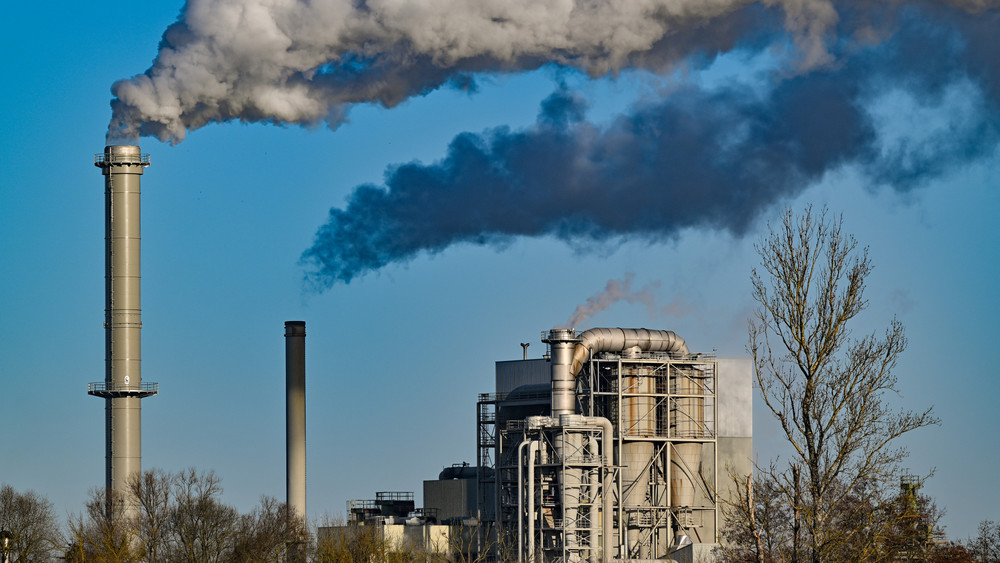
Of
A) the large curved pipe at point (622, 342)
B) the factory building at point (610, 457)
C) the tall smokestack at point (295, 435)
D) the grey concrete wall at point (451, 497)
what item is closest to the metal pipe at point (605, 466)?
the factory building at point (610, 457)

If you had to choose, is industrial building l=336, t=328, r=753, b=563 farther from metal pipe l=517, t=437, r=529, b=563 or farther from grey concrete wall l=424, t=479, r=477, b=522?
grey concrete wall l=424, t=479, r=477, b=522

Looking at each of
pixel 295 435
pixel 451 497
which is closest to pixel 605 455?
pixel 451 497

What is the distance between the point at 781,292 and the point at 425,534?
4680 cm

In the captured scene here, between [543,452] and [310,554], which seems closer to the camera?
[543,452]

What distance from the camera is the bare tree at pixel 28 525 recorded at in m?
64.4

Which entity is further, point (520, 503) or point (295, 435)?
point (295, 435)

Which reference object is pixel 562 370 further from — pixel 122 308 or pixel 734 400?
pixel 122 308

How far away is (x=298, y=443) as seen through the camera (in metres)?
72.4

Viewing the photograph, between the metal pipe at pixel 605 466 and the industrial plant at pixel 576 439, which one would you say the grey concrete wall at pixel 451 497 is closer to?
the industrial plant at pixel 576 439

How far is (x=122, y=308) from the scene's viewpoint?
6394cm

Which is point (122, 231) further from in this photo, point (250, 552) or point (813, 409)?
point (813, 409)

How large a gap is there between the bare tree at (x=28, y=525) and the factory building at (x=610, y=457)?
1959 centimetres

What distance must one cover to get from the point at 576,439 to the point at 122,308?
21121 millimetres

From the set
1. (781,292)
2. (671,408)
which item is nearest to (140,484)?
(671,408)
